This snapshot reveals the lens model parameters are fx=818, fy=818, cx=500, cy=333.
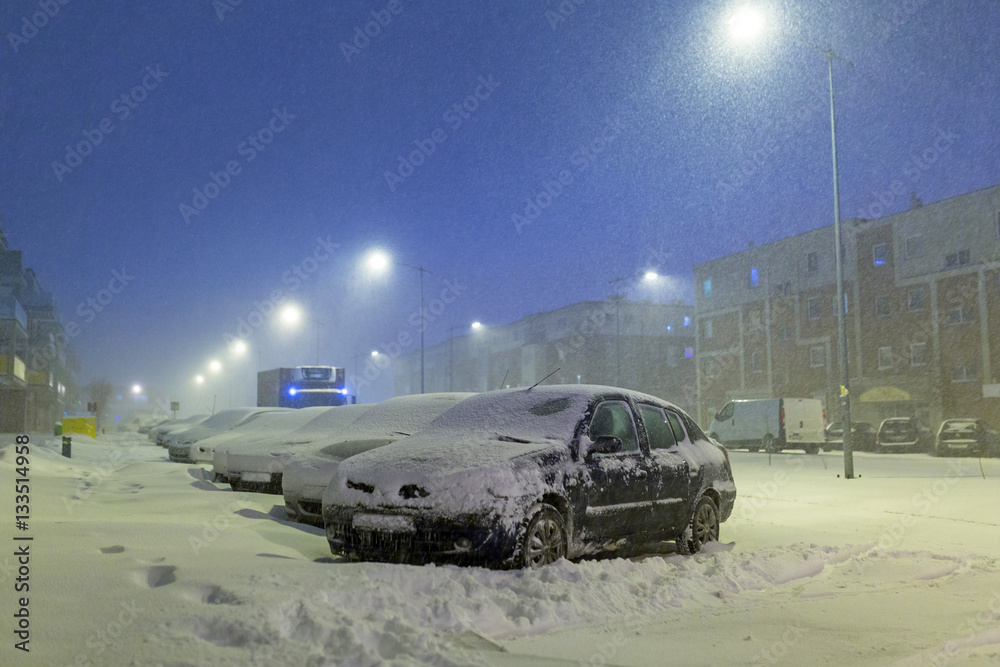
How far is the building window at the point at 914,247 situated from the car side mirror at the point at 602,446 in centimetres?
3950

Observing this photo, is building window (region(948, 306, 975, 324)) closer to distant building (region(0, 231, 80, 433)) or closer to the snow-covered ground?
the snow-covered ground

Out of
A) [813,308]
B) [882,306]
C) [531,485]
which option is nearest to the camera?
[531,485]

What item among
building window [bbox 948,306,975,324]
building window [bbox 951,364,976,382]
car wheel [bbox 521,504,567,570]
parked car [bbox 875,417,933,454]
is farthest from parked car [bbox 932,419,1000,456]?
car wheel [bbox 521,504,567,570]

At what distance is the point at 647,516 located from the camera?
23.2 feet

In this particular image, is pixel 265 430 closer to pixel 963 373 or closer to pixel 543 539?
pixel 543 539

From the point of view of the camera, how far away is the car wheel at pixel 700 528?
24.9ft

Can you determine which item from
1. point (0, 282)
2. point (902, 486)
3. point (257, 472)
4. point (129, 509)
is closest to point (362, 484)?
point (129, 509)

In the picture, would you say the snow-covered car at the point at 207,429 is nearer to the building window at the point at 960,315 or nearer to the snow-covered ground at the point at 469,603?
the snow-covered ground at the point at 469,603

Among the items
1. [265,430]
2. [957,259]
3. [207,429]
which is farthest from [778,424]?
[265,430]

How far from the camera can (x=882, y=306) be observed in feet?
139

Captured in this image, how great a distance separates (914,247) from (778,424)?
→ 17.4 metres

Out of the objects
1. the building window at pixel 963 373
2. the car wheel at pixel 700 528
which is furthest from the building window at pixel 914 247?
the car wheel at pixel 700 528

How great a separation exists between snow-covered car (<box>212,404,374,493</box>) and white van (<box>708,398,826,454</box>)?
20.3 m

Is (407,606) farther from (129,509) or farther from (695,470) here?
(129,509)
